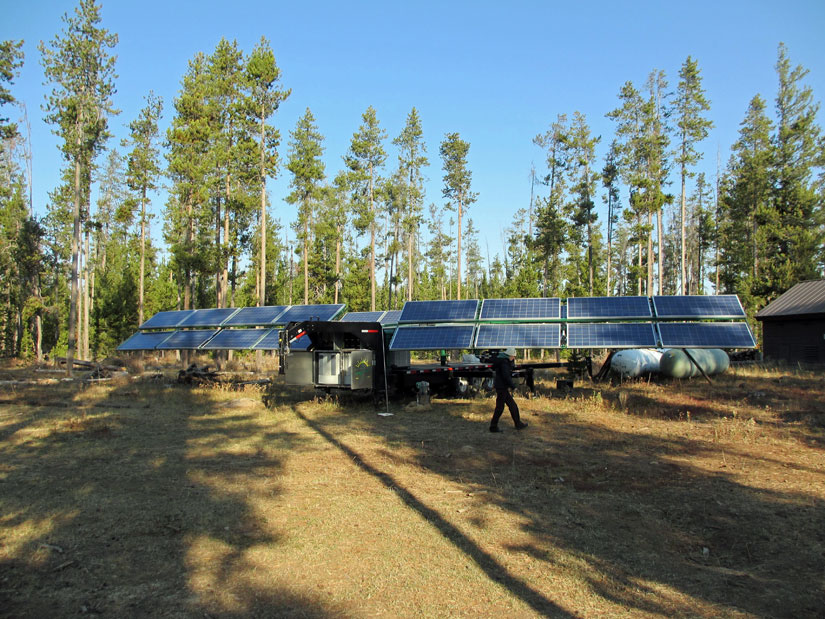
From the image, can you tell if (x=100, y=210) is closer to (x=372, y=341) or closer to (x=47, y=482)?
(x=372, y=341)

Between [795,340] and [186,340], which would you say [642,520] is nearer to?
[186,340]

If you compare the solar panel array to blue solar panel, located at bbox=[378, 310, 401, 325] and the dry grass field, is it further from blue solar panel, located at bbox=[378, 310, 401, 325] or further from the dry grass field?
the dry grass field

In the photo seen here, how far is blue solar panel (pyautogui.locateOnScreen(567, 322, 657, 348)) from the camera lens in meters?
17.3

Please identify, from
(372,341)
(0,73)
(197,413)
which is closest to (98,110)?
(0,73)

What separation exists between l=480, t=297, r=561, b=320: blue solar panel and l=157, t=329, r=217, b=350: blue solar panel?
473 inches

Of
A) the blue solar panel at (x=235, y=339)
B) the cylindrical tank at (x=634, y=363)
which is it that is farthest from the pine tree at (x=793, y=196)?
the blue solar panel at (x=235, y=339)

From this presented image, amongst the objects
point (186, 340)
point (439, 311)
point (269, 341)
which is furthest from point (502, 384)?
point (186, 340)

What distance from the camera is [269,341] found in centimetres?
2012

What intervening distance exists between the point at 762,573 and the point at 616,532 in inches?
61.5

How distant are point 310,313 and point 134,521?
15394 millimetres

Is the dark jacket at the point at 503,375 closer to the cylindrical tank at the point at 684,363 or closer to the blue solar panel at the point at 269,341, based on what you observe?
the blue solar panel at the point at 269,341

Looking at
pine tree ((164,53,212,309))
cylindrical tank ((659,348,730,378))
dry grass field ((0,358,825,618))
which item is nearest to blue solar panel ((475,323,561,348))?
dry grass field ((0,358,825,618))

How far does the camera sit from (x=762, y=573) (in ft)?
17.9

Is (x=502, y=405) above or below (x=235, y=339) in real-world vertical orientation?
below
